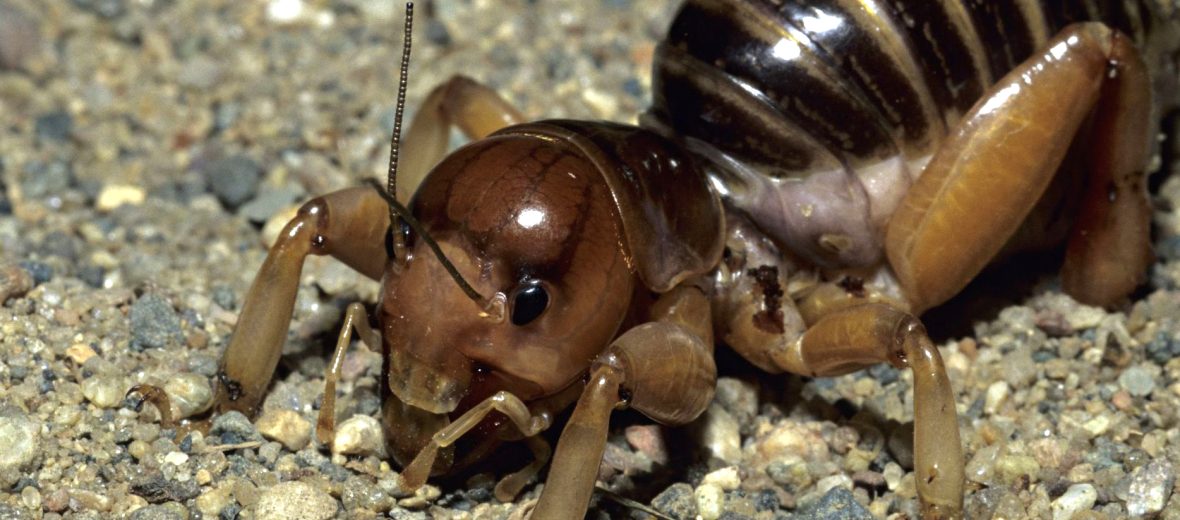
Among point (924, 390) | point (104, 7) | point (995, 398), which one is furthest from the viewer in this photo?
point (104, 7)

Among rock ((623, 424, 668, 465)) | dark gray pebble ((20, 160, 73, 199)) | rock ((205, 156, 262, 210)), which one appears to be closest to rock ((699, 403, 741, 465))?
rock ((623, 424, 668, 465))

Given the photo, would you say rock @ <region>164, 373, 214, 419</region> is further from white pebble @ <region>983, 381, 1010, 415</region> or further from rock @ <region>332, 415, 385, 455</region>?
white pebble @ <region>983, 381, 1010, 415</region>

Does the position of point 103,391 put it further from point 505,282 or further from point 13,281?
point 505,282

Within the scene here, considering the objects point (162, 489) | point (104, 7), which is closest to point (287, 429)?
point (162, 489)

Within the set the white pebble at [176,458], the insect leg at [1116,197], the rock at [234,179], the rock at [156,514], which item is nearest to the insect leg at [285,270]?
the white pebble at [176,458]

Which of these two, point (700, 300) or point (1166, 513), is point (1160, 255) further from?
point (700, 300)

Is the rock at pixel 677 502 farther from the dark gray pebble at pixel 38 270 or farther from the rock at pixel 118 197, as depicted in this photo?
the rock at pixel 118 197

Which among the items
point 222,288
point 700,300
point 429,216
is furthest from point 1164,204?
point 222,288
